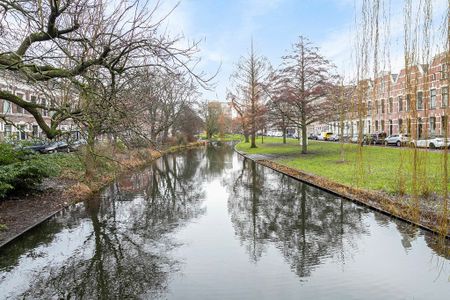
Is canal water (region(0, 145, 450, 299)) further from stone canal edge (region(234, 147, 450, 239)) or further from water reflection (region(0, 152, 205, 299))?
stone canal edge (region(234, 147, 450, 239))

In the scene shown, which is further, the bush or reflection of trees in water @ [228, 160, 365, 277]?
the bush

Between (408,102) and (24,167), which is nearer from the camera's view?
(408,102)

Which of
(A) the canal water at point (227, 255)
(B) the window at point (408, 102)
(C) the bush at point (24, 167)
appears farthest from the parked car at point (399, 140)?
(C) the bush at point (24, 167)

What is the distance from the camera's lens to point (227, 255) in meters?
7.31

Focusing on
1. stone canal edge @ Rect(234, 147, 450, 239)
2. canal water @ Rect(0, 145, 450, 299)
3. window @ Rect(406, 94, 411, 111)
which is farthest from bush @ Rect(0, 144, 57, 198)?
window @ Rect(406, 94, 411, 111)

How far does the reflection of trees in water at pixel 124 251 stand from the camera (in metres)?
5.79

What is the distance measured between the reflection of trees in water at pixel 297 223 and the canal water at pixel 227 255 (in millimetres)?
29

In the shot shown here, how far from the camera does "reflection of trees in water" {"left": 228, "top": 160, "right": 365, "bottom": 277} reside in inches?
288

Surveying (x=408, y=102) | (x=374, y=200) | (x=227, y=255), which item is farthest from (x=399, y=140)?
(x=227, y=255)

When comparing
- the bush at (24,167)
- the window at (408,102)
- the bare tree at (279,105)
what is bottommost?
the bush at (24,167)

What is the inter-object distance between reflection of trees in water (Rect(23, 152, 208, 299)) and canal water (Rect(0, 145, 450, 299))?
0.02m

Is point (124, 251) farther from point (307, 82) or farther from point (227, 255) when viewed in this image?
point (307, 82)

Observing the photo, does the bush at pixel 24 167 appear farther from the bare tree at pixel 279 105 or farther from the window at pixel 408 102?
the bare tree at pixel 279 105

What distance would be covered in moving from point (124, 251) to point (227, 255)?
7.05 feet
